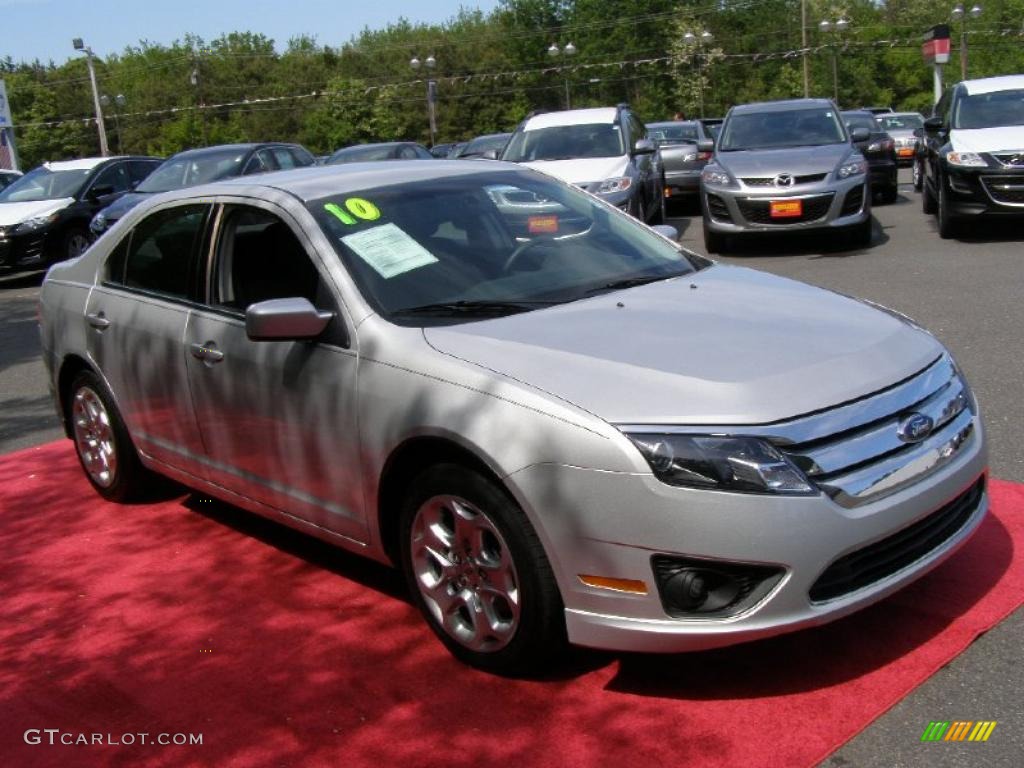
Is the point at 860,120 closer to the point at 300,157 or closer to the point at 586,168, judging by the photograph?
the point at 586,168

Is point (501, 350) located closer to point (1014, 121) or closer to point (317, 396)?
point (317, 396)

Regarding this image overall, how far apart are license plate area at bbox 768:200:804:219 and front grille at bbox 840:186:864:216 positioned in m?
0.50

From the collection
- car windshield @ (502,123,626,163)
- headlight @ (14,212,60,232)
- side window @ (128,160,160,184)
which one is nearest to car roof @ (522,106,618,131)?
car windshield @ (502,123,626,163)

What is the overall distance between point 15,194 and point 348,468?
15.7 meters

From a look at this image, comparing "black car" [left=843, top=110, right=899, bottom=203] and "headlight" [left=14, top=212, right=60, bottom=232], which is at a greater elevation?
"headlight" [left=14, top=212, right=60, bottom=232]

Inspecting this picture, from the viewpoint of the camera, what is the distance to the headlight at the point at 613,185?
14.1m

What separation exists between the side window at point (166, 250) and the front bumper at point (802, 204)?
29.7ft

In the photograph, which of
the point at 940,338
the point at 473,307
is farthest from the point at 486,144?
the point at 473,307

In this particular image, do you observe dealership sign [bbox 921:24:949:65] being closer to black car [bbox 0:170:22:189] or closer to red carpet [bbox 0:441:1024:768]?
black car [bbox 0:170:22:189]

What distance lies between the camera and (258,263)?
4852 mm

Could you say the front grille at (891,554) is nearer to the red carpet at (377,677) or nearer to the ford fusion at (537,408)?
the ford fusion at (537,408)

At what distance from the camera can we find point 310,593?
4762mm

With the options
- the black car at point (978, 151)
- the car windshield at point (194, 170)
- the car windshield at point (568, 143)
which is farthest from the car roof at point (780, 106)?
the car windshield at point (194, 170)

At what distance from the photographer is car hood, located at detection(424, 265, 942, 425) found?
3404mm
